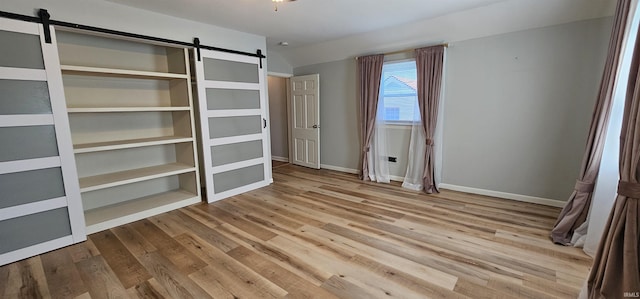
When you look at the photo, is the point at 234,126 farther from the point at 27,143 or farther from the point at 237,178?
the point at 27,143

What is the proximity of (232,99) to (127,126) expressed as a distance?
1325 millimetres

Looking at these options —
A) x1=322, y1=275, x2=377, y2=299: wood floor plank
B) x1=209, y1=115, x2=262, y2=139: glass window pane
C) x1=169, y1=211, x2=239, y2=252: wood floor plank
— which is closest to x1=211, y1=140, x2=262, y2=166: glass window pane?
x1=209, y1=115, x2=262, y2=139: glass window pane

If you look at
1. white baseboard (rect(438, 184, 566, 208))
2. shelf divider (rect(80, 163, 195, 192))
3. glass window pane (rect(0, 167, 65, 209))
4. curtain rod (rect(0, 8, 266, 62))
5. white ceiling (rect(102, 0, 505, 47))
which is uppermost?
white ceiling (rect(102, 0, 505, 47))

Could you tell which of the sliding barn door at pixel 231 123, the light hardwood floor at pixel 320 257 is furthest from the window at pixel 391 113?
the sliding barn door at pixel 231 123

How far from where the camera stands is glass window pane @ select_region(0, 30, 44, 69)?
2.12 metres

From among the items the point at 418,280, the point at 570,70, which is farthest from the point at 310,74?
the point at 418,280

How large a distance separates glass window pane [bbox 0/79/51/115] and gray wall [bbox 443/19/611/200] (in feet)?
15.0

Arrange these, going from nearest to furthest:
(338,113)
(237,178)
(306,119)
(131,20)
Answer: (131,20) < (237,178) < (338,113) < (306,119)

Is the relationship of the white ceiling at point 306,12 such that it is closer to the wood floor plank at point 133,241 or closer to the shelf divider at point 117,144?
the shelf divider at point 117,144

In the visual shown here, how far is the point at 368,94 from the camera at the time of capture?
4508 mm

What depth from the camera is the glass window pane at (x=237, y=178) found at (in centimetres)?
373

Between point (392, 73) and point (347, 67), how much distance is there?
0.91 meters

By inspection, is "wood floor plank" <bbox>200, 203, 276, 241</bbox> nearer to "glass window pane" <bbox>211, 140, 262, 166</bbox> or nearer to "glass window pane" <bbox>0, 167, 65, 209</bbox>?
"glass window pane" <bbox>211, 140, 262, 166</bbox>

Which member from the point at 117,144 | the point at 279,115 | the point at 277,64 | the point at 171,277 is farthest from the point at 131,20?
the point at 279,115
